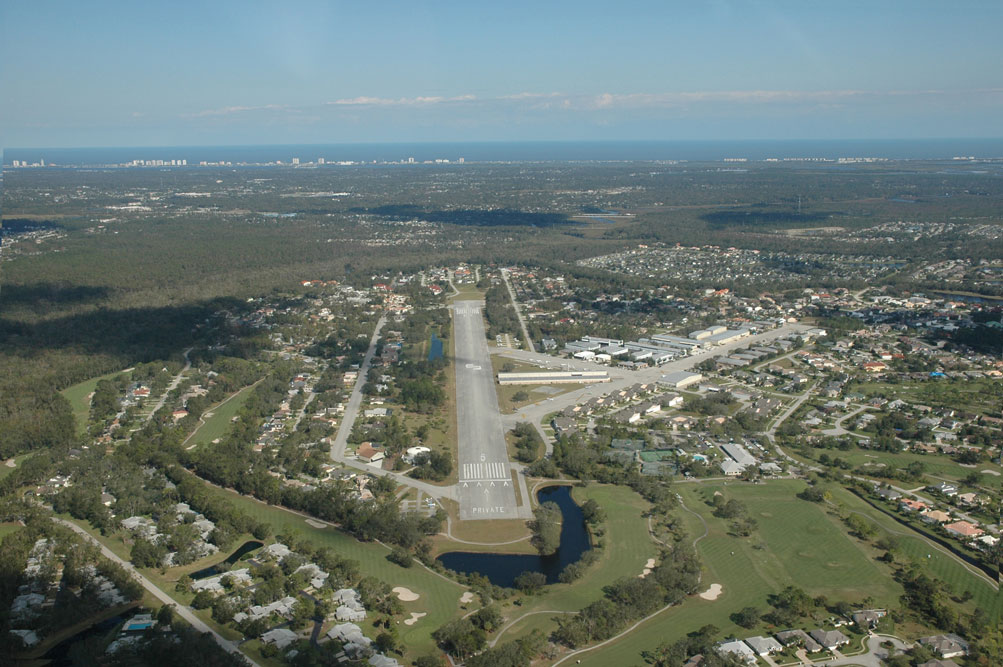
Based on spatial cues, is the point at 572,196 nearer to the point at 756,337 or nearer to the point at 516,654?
the point at 756,337

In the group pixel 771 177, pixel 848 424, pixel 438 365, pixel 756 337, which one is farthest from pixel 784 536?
pixel 771 177

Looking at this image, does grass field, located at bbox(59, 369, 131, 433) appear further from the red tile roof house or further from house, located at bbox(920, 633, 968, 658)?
the red tile roof house

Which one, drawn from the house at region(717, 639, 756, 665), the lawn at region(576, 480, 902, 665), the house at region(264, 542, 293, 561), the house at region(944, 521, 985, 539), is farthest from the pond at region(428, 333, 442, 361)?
the house at region(717, 639, 756, 665)

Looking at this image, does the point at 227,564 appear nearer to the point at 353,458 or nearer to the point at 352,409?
the point at 353,458

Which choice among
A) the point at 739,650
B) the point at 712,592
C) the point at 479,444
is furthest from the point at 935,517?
the point at 479,444

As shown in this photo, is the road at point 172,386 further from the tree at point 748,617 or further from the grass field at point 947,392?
the grass field at point 947,392

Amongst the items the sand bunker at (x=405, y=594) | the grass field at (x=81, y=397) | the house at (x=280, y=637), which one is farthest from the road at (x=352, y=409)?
the house at (x=280, y=637)
